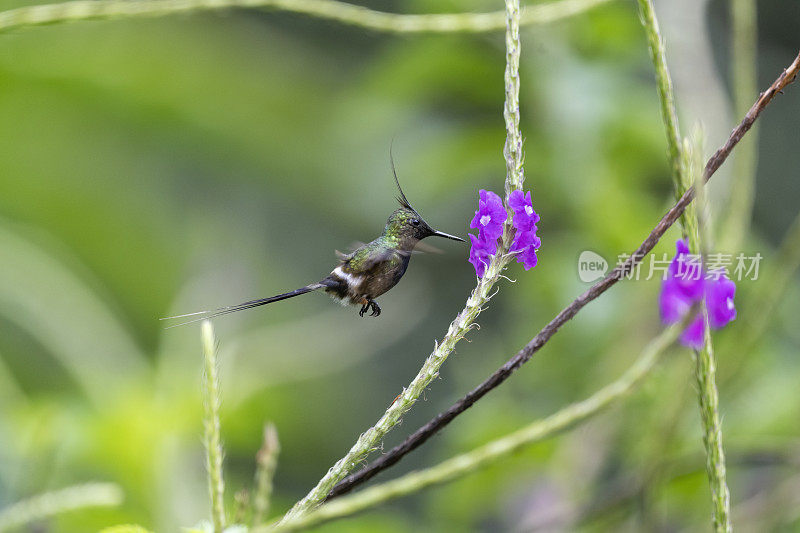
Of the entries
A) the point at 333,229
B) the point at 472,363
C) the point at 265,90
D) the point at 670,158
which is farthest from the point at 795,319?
the point at 265,90

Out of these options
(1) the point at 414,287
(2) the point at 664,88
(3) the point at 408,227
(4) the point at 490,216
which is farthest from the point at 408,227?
(1) the point at 414,287

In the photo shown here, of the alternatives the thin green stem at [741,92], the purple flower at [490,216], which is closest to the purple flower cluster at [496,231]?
the purple flower at [490,216]

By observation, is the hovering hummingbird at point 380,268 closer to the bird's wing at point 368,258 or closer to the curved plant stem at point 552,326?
the bird's wing at point 368,258

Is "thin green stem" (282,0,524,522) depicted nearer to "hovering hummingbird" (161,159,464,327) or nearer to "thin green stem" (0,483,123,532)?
"hovering hummingbird" (161,159,464,327)

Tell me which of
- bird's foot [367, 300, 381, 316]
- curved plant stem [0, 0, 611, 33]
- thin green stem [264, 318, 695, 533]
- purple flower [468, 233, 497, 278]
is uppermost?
curved plant stem [0, 0, 611, 33]

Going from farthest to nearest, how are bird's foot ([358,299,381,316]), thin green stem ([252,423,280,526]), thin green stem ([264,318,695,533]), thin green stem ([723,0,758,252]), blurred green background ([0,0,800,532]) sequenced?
blurred green background ([0,0,800,532]) < thin green stem ([723,0,758,252]) < bird's foot ([358,299,381,316]) < thin green stem ([252,423,280,526]) < thin green stem ([264,318,695,533])

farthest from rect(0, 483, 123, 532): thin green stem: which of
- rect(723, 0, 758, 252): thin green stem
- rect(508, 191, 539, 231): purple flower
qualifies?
rect(723, 0, 758, 252): thin green stem
